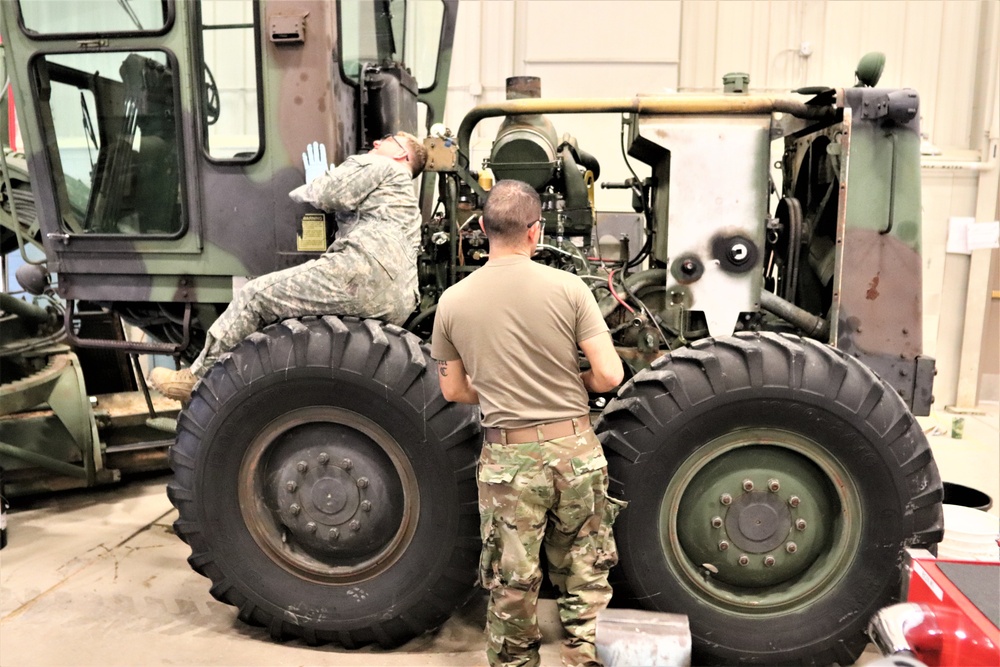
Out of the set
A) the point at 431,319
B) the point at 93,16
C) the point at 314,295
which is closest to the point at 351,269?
the point at 314,295

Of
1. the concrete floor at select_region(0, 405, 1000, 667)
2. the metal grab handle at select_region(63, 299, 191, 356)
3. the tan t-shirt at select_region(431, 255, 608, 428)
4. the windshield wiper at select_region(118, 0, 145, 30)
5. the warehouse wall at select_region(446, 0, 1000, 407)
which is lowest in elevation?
the concrete floor at select_region(0, 405, 1000, 667)

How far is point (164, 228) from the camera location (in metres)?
3.49

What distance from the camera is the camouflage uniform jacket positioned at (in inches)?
119

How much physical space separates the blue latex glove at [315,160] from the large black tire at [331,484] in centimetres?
65

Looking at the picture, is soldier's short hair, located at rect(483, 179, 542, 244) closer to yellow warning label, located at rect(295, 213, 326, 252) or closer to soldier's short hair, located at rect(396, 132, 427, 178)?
soldier's short hair, located at rect(396, 132, 427, 178)

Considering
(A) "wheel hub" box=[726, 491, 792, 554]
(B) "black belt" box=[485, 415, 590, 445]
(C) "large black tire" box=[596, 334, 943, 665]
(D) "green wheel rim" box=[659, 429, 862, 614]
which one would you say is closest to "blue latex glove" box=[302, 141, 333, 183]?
(B) "black belt" box=[485, 415, 590, 445]

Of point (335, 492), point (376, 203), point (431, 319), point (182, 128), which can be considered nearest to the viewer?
point (335, 492)

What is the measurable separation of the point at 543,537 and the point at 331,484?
895mm

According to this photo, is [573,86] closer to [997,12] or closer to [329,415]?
[997,12]

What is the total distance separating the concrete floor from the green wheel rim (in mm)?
577

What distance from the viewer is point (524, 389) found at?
8.15ft

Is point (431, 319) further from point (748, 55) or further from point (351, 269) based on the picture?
point (748, 55)

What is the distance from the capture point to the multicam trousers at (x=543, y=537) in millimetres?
2471

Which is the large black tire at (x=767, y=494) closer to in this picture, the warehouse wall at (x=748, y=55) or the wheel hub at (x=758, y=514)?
the wheel hub at (x=758, y=514)
